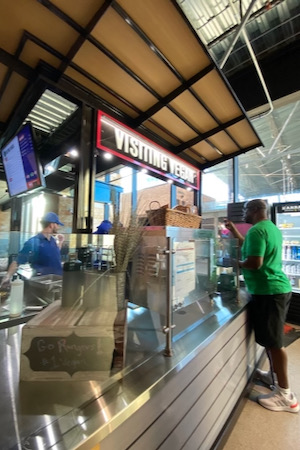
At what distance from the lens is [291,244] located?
487cm

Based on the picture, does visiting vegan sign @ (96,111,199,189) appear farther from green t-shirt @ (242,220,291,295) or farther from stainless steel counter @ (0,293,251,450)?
stainless steel counter @ (0,293,251,450)

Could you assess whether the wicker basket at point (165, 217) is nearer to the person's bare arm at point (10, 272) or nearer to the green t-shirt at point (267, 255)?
the green t-shirt at point (267, 255)

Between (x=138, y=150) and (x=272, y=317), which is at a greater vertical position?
(x=138, y=150)

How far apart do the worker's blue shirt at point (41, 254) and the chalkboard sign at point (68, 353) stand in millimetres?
680

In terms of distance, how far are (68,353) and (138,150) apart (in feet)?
6.93

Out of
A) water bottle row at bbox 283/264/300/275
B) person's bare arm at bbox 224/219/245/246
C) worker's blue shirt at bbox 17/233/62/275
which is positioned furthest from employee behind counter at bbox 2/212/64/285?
water bottle row at bbox 283/264/300/275

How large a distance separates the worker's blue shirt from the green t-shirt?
1.59 metres

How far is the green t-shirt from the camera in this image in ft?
6.25

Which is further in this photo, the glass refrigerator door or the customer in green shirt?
the glass refrigerator door

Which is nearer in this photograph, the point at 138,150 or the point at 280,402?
the point at 280,402

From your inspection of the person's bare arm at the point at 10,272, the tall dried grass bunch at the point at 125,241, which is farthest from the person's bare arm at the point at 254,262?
the person's bare arm at the point at 10,272

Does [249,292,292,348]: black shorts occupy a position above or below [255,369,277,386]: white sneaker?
above

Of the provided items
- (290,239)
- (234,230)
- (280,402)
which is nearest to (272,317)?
(280,402)

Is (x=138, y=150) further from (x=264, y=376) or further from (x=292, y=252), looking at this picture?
(x=292, y=252)
